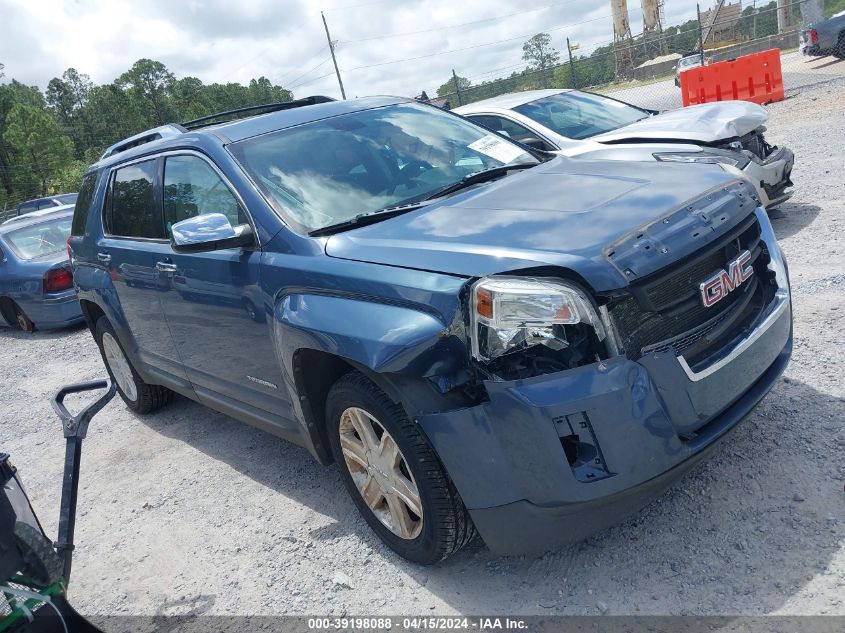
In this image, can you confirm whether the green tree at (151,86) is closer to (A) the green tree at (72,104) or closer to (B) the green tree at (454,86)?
(A) the green tree at (72,104)

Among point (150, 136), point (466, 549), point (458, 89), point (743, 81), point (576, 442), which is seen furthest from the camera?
point (458, 89)

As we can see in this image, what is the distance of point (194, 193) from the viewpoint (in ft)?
12.9

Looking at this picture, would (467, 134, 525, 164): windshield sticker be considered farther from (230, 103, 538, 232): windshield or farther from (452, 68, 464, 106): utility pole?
(452, 68, 464, 106): utility pole

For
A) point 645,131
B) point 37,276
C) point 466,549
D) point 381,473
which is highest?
point 645,131

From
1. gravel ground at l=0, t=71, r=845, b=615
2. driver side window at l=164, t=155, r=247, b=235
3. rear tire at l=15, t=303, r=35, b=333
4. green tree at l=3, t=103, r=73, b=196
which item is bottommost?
gravel ground at l=0, t=71, r=845, b=615

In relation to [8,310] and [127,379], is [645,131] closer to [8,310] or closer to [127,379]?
[127,379]

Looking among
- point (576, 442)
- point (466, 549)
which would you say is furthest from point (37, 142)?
point (576, 442)

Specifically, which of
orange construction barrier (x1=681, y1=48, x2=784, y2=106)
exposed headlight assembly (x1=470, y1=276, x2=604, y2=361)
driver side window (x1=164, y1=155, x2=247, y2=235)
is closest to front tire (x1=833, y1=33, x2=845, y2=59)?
orange construction barrier (x1=681, y1=48, x2=784, y2=106)

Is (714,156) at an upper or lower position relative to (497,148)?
lower

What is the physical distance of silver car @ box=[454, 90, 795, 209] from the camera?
595 centimetres

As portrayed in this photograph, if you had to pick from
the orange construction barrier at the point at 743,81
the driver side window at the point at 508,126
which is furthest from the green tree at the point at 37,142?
the driver side window at the point at 508,126

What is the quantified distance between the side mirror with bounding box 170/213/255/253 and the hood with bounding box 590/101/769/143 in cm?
422

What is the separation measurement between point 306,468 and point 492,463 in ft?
6.52

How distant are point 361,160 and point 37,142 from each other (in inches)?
2085
